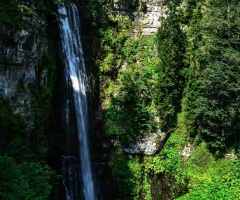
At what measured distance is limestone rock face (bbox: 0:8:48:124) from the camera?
34.1 ft

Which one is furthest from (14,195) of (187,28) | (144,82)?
(187,28)

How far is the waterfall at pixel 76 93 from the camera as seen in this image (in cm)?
1416

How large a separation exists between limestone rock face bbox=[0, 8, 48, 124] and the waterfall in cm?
275

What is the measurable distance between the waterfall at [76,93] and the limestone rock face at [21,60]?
275cm

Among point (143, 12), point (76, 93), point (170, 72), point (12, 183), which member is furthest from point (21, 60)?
point (143, 12)

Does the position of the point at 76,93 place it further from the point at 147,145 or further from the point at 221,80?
the point at 221,80

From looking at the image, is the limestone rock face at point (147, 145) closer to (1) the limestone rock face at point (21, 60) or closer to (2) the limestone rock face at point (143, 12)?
(1) the limestone rock face at point (21, 60)

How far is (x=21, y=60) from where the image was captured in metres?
11.1

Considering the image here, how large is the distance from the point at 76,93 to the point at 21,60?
15.7 ft

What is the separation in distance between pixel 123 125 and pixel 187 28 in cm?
889

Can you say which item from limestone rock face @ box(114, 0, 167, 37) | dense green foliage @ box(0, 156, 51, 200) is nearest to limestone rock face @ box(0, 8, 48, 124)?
dense green foliage @ box(0, 156, 51, 200)

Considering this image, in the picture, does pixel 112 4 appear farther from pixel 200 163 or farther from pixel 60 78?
pixel 200 163

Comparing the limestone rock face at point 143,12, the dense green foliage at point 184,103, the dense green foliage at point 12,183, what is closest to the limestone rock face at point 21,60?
the dense green foliage at point 12,183

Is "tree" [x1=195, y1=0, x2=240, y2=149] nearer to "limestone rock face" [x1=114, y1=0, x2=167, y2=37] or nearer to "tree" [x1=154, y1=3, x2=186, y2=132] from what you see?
"tree" [x1=154, y1=3, x2=186, y2=132]
